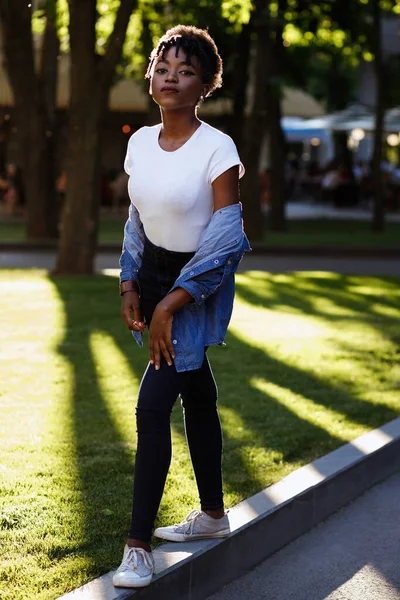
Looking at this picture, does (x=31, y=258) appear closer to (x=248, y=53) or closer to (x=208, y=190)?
(x=248, y=53)

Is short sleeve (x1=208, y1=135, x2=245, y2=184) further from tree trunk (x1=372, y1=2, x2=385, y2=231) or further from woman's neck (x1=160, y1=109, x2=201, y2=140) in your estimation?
tree trunk (x1=372, y1=2, x2=385, y2=231)

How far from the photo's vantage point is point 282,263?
65.7ft

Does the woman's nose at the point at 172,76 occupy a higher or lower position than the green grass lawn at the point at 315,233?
higher

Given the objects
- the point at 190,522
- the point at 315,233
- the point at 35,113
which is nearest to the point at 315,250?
the point at 315,233

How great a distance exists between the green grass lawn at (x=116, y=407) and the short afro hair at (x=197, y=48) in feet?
5.75

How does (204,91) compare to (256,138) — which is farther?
(256,138)

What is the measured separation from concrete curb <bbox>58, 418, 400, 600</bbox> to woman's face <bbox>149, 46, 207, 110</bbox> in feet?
5.21

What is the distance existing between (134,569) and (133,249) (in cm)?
115

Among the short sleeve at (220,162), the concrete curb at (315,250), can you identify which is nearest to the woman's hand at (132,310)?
the short sleeve at (220,162)

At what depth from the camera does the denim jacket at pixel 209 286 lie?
14.2 ft

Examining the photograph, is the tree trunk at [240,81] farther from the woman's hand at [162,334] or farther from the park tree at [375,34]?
the woman's hand at [162,334]

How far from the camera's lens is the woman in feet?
14.2

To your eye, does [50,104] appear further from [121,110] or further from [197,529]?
[197,529]

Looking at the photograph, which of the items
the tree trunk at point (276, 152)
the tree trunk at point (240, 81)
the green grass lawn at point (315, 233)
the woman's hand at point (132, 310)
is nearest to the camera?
the woman's hand at point (132, 310)
